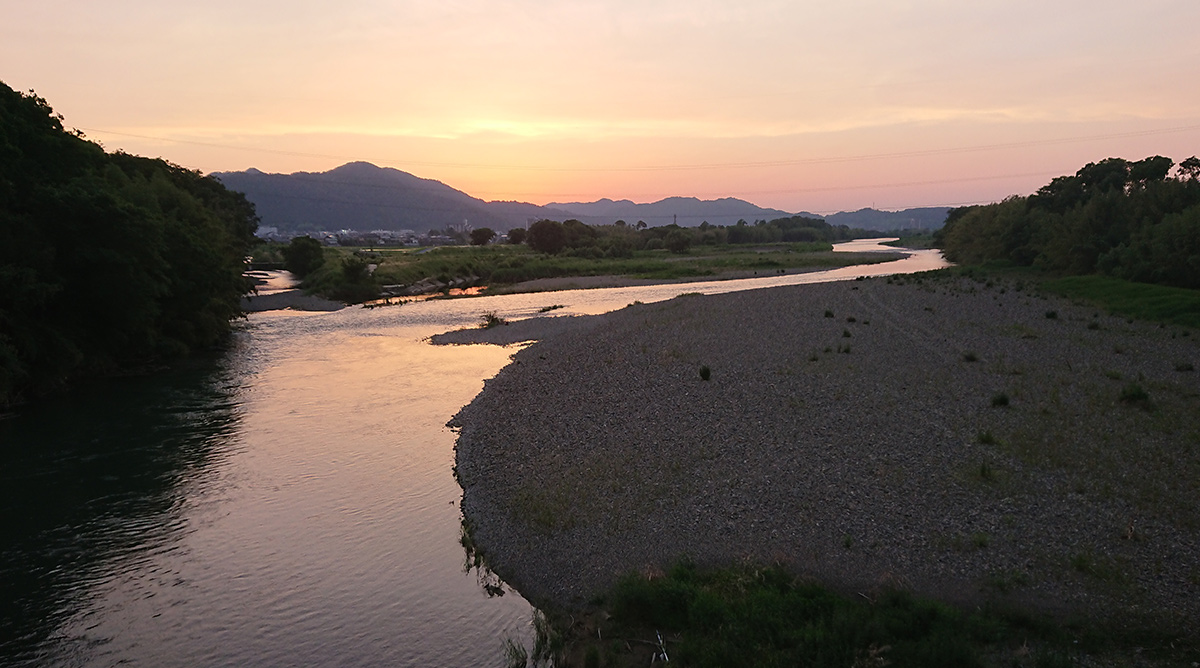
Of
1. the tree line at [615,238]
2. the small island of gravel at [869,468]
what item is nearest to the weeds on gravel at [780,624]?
the small island of gravel at [869,468]

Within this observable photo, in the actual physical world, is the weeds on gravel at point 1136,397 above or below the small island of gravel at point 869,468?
above

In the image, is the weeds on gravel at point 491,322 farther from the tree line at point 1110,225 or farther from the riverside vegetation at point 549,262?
the tree line at point 1110,225

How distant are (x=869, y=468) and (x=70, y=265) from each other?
1209 inches

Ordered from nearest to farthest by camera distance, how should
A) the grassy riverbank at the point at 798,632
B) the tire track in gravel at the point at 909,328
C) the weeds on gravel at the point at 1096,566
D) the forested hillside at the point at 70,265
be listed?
the grassy riverbank at the point at 798,632 → the weeds on gravel at the point at 1096,566 → the forested hillside at the point at 70,265 → the tire track in gravel at the point at 909,328

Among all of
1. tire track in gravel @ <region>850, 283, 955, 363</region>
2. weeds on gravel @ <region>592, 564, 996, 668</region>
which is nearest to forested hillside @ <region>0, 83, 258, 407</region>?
weeds on gravel @ <region>592, 564, 996, 668</region>

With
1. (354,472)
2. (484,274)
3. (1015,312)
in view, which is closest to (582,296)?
(484,274)

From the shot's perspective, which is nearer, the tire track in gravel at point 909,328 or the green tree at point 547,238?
the tire track in gravel at point 909,328

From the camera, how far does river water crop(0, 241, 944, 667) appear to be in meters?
11.1

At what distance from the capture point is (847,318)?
38812 mm

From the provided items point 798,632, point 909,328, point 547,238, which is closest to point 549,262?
point 547,238

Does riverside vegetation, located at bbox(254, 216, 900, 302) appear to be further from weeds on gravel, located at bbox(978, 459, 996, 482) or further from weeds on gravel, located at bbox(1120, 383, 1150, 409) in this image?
weeds on gravel, located at bbox(978, 459, 996, 482)

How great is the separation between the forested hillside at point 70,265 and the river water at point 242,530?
2.05 m

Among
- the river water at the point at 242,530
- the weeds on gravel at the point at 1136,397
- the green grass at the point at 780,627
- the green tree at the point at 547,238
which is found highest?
the green tree at the point at 547,238

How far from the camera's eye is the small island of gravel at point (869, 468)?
11234 millimetres
